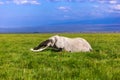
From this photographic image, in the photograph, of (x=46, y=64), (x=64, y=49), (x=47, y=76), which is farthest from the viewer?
(x=64, y=49)

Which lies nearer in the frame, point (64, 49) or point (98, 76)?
point (98, 76)

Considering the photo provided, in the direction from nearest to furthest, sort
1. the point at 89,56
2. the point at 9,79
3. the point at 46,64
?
the point at 9,79 → the point at 46,64 → the point at 89,56

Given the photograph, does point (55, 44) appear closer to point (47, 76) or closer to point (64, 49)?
point (64, 49)

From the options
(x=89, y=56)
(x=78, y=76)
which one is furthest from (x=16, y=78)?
(x=89, y=56)

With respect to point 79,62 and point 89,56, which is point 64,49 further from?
point 79,62

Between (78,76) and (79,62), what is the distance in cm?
365

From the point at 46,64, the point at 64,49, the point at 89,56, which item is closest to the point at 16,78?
the point at 46,64

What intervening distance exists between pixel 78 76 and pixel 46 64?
11.2 ft

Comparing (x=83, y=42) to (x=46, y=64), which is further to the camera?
(x=83, y=42)

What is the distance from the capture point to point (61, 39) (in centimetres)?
2103

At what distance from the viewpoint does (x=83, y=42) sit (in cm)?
2214

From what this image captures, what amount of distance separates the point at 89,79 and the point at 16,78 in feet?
6.72

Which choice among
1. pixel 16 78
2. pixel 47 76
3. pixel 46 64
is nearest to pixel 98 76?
pixel 47 76

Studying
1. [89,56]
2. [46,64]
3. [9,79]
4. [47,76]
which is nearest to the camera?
[9,79]
